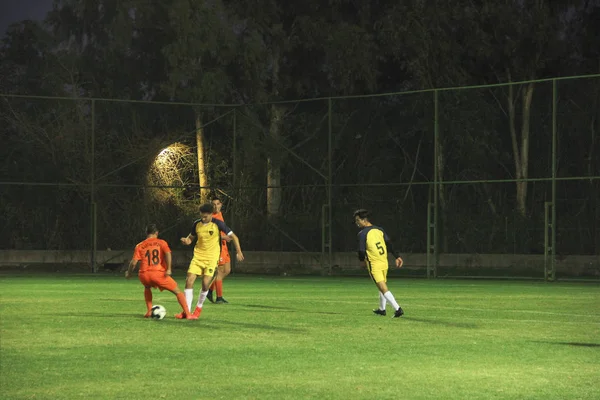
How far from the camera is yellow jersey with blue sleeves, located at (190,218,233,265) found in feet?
62.7

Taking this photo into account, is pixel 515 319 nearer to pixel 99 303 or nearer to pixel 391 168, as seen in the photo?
pixel 99 303

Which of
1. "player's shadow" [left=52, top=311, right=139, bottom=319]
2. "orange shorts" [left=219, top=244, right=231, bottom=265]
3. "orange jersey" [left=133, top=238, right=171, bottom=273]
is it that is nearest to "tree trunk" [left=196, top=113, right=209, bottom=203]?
"orange shorts" [left=219, top=244, right=231, bottom=265]

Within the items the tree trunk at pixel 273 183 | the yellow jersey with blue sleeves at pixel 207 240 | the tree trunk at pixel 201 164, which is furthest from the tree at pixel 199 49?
the yellow jersey with blue sleeves at pixel 207 240

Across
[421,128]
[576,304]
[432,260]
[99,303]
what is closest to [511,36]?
[421,128]

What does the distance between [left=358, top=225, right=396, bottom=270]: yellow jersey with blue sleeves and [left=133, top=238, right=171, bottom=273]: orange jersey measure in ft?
11.2

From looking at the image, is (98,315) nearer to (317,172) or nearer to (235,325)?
(235,325)

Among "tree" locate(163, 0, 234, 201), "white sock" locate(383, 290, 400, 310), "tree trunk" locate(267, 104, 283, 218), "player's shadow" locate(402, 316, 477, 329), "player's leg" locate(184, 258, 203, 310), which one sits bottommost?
"player's shadow" locate(402, 316, 477, 329)

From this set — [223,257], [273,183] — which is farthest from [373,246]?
[273,183]

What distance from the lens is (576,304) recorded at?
75.8 ft

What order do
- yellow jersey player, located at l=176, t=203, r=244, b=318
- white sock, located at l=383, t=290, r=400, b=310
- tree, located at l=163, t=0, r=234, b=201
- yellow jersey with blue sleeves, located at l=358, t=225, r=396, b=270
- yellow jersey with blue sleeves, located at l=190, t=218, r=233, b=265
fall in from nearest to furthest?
white sock, located at l=383, t=290, r=400, b=310
yellow jersey player, located at l=176, t=203, r=244, b=318
yellow jersey with blue sleeves, located at l=190, t=218, r=233, b=265
yellow jersey with blue sleeves, located at l=358, t=225, r=396, b=270
tree, located at l=163, t=0, r=234, b=201

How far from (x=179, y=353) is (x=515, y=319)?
7.54 meters

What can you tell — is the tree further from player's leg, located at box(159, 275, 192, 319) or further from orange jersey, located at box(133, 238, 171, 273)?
player's leg, located at box(159, 275, 192, 319)

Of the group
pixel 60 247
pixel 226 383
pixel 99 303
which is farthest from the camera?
pixel 60 247

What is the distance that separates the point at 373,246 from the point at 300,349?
5.71 metres
